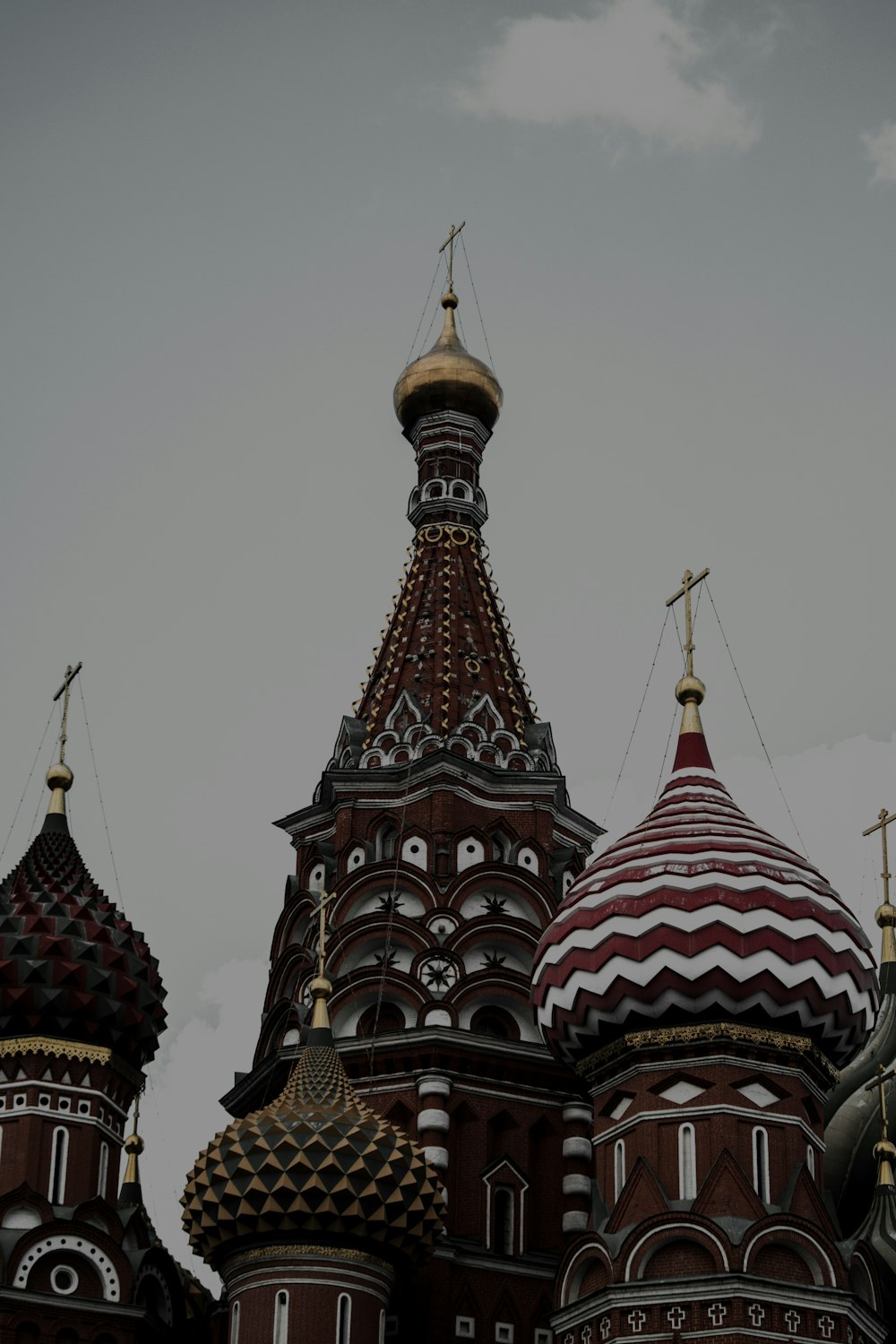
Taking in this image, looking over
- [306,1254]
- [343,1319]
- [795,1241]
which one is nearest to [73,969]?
[306,1254]

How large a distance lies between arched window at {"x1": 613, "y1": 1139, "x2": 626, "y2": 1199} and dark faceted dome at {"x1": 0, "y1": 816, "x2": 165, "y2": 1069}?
4956 mm

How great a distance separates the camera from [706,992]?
95.2ft

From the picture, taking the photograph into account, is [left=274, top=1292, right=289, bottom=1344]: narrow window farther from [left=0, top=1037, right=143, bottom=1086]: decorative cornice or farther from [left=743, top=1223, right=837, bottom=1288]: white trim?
[left=743, top=1223, right=837, bottom=1288]: white trim

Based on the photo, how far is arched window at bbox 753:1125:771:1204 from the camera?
2844 cm

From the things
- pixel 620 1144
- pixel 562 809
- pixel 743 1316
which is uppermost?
pixel 562 809

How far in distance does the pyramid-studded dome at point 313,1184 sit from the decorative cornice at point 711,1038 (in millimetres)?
2259

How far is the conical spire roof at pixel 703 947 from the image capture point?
95.2 feet

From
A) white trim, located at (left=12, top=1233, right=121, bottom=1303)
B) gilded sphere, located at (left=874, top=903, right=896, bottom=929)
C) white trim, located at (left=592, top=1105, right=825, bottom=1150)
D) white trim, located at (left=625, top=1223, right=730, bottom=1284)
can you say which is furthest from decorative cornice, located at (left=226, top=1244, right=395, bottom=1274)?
gilded sphere, located at (left=874, top=903, right=896, bottom=929)

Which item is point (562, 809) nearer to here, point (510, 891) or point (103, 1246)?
point (510, 891)

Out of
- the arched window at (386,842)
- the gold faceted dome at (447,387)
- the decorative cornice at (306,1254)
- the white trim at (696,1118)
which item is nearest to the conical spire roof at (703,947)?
the white trim at (696,1118)

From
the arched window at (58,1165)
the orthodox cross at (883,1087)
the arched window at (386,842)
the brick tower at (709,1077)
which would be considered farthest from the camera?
the arched window at (386,842)

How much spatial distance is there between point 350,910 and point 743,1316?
758cm

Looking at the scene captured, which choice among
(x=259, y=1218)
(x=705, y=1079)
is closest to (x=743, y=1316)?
(x=705, y=1079)

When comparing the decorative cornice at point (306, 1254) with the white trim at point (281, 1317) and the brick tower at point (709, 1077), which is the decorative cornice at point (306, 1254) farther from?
the brick tower at point (709, 1077)
